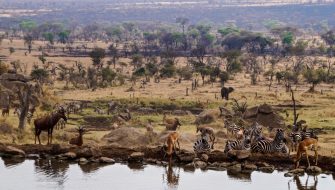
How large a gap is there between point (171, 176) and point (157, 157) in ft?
10.5

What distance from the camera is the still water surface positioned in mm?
28609

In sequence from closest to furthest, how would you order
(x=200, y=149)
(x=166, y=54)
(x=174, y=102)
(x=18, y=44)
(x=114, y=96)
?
(x=200, y=149), (x=174, y=102), (x=114, y=96), (x=166, y=54), (x=18, y=44)

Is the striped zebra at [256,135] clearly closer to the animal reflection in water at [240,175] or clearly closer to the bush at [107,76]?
the animal reflection in water at [240,175]

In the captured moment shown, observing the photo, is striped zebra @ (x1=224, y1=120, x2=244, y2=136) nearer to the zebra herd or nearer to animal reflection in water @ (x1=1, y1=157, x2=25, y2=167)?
the zebra herd

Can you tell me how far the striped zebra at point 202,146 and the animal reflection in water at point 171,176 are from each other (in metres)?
2.04

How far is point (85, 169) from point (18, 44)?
12673cm

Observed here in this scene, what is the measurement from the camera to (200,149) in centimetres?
3428

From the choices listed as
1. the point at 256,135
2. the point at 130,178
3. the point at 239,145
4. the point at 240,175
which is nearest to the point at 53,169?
the point at 130,178

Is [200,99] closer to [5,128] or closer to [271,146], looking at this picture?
[5,128]

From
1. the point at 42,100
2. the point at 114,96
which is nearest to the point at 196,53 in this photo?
the point at 114,96

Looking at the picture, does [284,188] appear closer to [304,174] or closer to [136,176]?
[304,174]

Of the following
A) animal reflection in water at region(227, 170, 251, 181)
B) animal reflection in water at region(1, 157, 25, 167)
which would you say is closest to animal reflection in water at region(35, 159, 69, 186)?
animal reflection in water at region(1, 157, 25, 167)

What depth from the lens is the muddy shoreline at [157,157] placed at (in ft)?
105

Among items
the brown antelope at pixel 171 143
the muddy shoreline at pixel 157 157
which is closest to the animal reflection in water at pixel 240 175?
the muddy shoreline at pixel 157 157
